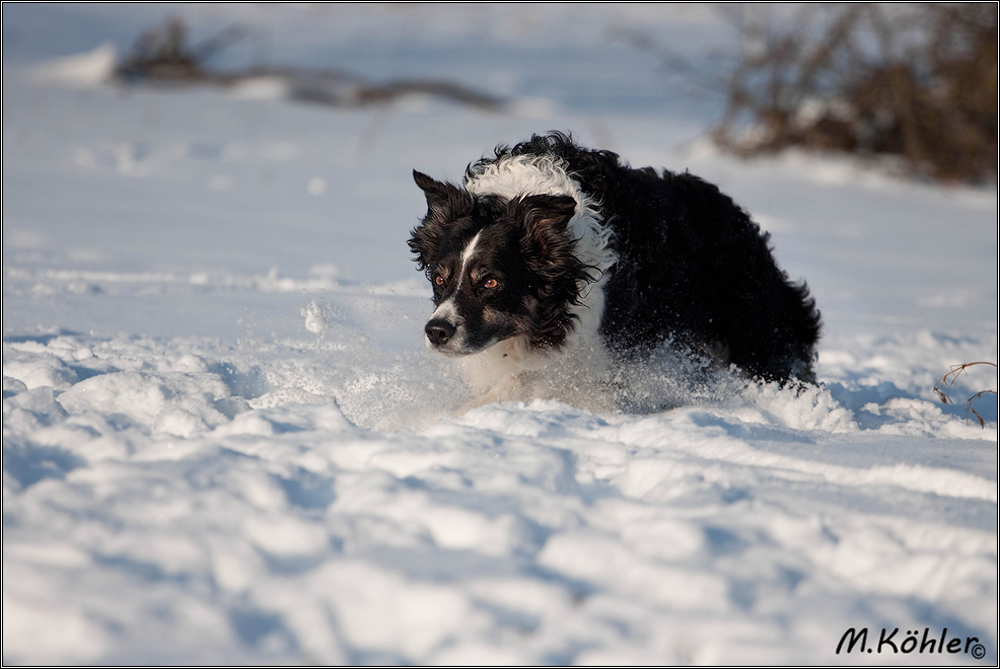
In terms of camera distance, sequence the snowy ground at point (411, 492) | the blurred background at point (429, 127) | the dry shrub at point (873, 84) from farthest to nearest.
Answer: the dry shrub at point (873, 84) < the blurred background at point (429, 127) < the snowy ground at point (411, 492)

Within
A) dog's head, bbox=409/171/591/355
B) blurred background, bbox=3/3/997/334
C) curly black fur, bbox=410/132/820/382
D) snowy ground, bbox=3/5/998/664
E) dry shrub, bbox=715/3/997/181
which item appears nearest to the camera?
snowy ground, bbox=3/5/998/664

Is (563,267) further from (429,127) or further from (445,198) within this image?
Result: (429,127)

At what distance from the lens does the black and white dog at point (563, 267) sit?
425 cm

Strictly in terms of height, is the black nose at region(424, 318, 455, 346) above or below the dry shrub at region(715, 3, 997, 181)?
below

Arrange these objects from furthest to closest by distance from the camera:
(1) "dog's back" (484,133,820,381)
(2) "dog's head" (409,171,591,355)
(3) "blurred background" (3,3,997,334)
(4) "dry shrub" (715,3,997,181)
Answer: (4) "dry shrub" (715,3,997,181) < (3) "blurred background" (3,3,997,334) < (1) "dog's back" (484,133,820,381) < (2) "dog's head" (409,171,591,355)

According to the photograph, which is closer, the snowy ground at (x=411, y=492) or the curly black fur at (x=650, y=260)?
the snowy ground at (x=411, y=492)

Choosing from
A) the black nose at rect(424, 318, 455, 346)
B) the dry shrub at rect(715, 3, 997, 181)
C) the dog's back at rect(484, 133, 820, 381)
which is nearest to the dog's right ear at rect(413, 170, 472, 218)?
the dog's back at rect(484, 133, 820, 381)

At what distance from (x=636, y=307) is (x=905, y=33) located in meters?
14.2

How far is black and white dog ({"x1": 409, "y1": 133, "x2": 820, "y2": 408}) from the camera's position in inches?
167

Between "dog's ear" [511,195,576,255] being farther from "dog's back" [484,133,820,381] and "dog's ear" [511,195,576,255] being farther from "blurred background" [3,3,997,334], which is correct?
"blurred background" [3,3,997,334]
